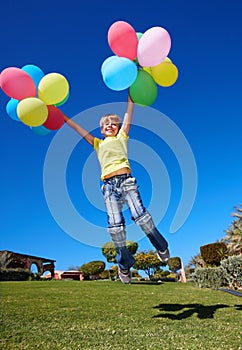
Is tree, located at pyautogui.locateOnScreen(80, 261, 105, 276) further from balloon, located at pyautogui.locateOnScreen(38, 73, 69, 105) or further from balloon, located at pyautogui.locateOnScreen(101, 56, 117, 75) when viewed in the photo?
balloon, located at pyautogui.locateOnScreen(101, 56, 117, 75)

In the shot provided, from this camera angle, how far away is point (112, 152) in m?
4.71

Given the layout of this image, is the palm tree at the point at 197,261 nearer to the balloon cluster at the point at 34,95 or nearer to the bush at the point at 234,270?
the bush at the point at 234,270

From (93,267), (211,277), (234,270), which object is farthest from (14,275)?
(234,270)

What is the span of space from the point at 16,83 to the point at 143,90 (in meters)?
1.81

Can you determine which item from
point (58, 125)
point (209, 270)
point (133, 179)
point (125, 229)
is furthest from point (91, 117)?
point (209, 270)

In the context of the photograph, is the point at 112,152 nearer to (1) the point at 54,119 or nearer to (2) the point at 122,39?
(1) the point at 54,119

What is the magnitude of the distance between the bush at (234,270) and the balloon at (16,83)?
1188 centimetres

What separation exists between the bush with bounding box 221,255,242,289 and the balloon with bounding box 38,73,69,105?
11577 mm

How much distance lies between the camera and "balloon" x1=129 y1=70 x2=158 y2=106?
16.8 ft

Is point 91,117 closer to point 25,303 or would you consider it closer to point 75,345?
point 75,345

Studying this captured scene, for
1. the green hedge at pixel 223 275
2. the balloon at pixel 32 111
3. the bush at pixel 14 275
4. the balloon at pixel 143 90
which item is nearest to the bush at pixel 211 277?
the green hedge at pixel 223 275

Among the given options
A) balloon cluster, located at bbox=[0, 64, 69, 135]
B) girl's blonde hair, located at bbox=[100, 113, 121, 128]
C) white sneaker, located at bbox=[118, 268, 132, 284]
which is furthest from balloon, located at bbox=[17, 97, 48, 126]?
white sneaker, located at bbox=[118, 268, 132, 284]

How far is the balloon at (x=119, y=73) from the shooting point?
15.6ft

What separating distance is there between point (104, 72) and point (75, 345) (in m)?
3.78
